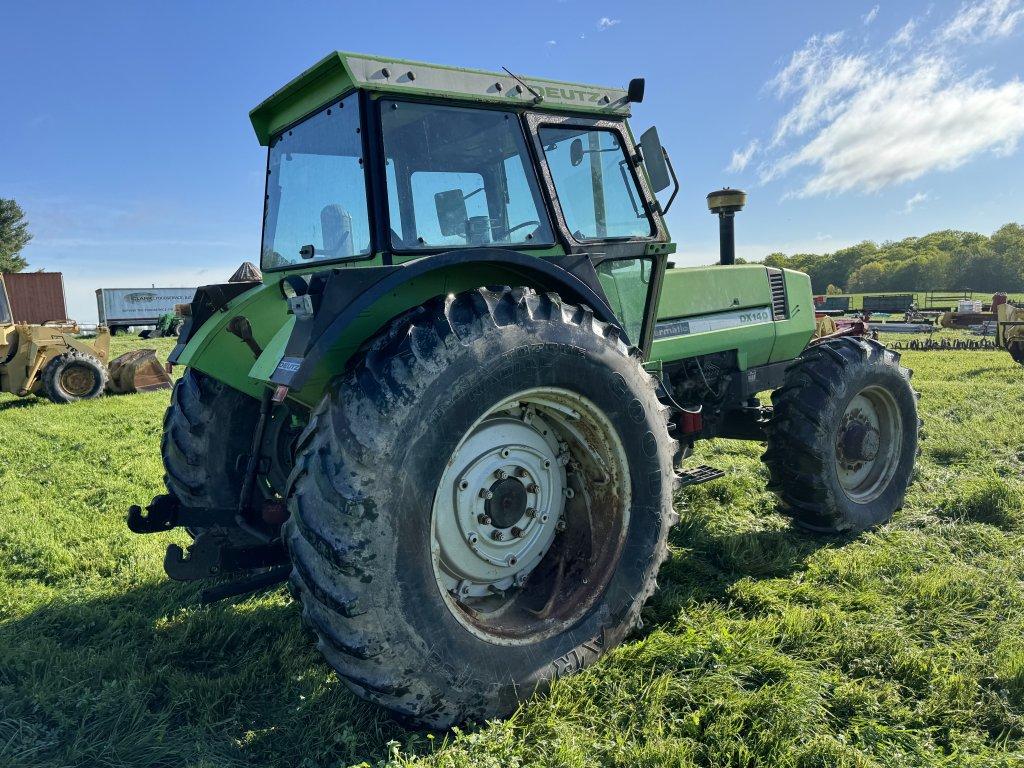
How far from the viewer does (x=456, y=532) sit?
8.52 ft

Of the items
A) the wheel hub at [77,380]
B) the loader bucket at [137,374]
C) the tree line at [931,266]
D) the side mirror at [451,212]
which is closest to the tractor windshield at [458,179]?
the side mirror at [451,212]

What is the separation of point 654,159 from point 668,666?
2587 mm

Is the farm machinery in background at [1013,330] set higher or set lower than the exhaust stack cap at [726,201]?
lower

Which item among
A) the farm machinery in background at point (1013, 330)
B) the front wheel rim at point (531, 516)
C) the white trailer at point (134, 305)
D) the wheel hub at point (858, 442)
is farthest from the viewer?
the white trailer at point (134, 305)

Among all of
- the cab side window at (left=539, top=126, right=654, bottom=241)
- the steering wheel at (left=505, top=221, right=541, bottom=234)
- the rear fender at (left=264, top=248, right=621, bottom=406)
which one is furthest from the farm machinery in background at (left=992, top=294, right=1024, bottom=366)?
the rear fender at (left=264, top=248, right=621, bottom=406)

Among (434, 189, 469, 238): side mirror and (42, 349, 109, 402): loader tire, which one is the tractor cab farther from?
(42, 349, 109, 402): loader tire

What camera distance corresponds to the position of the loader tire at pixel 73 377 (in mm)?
11320

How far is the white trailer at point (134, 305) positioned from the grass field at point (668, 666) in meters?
39.8

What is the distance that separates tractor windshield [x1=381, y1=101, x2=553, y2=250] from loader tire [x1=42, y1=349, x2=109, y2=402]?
1106cm

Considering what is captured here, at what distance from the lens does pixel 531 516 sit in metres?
2.83

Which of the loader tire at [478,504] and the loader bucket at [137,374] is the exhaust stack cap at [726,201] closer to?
the loader tire at [478,504]

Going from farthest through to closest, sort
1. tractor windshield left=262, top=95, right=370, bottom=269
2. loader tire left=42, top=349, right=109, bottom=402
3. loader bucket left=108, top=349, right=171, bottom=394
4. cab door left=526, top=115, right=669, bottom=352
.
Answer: loader bucket left=108, top=349, right=171, bottom=394, loader tire left=42, top=349, right=109, bottom=402, cab door left=526, top=115, right=669, bottom=352, tractor windshield left=262, top=95, right=370, bottom=269

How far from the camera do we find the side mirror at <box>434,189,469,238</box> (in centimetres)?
298

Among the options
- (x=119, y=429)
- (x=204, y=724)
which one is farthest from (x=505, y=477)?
(x=119, y=429)
